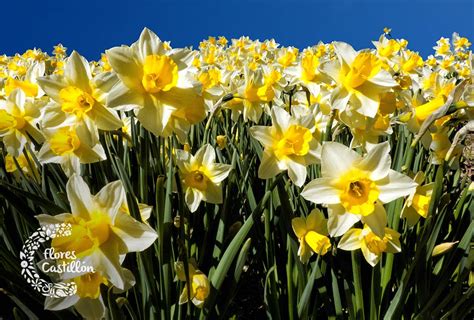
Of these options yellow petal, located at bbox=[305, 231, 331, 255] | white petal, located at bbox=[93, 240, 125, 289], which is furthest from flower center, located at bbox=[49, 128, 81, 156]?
yellow petal, located at bbox=[305, 231, 331, 255]

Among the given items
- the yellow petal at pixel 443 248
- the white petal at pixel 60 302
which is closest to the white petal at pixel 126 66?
the white petal at pixel 60 302

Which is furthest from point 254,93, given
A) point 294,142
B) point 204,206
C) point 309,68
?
point 294,142

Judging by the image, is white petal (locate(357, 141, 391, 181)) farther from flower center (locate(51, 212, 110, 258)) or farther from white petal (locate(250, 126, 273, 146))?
flower center (locate(51, 212, 110, 258))

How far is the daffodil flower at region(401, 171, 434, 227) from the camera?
1633 mm

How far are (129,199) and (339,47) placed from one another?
885 mm

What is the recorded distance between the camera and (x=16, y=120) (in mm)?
1797

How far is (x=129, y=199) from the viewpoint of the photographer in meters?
1.29

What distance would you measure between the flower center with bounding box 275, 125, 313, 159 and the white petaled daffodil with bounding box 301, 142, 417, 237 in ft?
0.91

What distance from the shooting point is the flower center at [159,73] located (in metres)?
1.30

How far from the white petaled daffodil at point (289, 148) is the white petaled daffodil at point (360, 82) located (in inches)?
5.9

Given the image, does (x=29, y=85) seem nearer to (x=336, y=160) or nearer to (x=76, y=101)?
(x=76, y=101)

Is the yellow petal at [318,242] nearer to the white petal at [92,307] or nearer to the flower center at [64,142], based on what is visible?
the white petal at [92,307]

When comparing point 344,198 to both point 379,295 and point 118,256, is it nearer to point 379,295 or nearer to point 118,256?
point 379,295

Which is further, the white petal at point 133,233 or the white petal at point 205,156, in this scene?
the white petal at point 205,156
